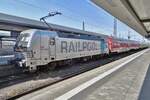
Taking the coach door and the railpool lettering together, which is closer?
the coach door

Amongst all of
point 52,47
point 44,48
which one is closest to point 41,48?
point 44,48

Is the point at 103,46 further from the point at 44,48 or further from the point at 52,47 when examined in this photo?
the point at 44,48

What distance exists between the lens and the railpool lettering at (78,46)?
59.8ft

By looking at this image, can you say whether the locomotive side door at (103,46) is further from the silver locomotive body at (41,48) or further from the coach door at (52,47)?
the coach door at (52,47)

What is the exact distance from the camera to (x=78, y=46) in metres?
21.2

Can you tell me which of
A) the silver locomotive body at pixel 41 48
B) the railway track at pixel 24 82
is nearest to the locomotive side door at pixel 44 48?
the silver locomotive body at pixel 41 48

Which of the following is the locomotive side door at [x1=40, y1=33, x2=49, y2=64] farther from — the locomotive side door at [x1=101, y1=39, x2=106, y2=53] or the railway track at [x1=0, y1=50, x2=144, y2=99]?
the locomotive side door at [x1=101, y1=39, x2=106, y2=53]

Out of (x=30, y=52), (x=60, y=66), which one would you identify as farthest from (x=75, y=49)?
(x=30, y=52)

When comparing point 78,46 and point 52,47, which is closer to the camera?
point 52,47

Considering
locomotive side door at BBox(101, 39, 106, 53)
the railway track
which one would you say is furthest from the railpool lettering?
the railway track

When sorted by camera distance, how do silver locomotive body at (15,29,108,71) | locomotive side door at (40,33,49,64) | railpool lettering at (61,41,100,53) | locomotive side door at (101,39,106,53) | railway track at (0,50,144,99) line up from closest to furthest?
railway track at (0,50,144,99) → silver locomotive body at (15,29,108,71) → locomotive side door at (40,33,49,64) → railpool lettering at (61,41,100,53) → locomotive side door at (101,39,106,53)

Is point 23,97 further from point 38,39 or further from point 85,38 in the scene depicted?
point 85,38

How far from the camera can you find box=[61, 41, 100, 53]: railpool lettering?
18234 mm

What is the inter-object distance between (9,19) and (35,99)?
74.3 ft
